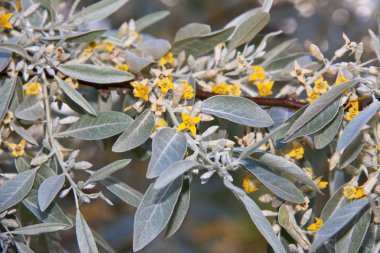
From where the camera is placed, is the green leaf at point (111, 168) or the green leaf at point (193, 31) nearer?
the green leaf at point (111, 168)

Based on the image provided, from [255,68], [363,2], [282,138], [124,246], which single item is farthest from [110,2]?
[363,2]

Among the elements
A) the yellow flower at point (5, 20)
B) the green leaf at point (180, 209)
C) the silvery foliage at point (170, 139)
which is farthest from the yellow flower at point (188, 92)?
the yellow flower at point (5, 20)

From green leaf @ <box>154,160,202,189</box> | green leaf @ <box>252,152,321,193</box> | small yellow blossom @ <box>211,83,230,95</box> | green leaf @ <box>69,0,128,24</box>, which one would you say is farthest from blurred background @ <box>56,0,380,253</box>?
green leaf @ <box>154,160,202,189</box>

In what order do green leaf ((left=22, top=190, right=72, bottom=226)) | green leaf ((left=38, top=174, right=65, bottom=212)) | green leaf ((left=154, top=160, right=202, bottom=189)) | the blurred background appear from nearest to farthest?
green leaf ((left=154, top=160, right=202, bottom=189))
green leaf ((left=38, top=174, right=65, bottom=212))
green leaf ((left=22, top=190, right=72, bottom=226))
the blurred background

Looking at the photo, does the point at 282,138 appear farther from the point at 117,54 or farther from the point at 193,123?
the point at 117,54

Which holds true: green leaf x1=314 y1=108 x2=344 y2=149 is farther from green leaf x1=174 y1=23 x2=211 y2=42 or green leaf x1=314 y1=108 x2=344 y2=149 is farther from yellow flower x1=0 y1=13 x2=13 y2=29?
yellow flower x1=0 y1=13 x2=13 y2=29

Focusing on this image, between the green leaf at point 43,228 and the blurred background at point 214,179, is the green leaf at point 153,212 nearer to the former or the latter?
the green leaf at point 43,228
